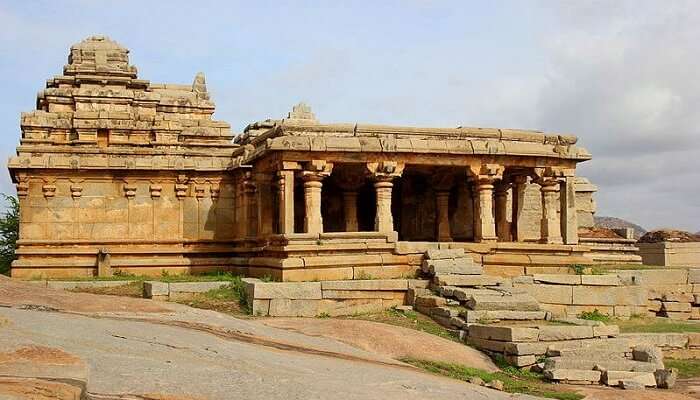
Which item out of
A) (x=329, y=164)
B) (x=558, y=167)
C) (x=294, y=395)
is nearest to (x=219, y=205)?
(x=329, y=164)

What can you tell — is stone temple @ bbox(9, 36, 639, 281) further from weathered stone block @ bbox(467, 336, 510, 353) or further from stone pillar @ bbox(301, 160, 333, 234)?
weathered stone block @ bbox(467, 336, 510, 353)

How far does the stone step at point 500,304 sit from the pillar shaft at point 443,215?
690cm

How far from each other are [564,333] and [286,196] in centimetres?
722

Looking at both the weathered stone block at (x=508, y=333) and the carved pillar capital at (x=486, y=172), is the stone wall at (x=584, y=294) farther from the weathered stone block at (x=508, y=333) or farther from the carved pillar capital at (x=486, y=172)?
the weathered stone block at (x=508, y=333)

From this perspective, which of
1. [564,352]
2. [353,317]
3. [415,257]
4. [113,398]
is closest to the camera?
[113,398]

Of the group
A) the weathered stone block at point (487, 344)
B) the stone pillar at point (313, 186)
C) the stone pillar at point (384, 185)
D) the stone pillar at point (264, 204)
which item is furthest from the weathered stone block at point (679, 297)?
the stone pillar at point (264, 204)

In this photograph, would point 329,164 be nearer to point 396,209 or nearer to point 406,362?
point 396,209

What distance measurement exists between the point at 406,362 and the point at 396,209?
1128cm

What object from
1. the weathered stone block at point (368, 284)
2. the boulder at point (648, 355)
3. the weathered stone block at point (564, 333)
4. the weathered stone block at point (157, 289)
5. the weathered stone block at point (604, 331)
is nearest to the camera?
the boulder at point (648, 355)

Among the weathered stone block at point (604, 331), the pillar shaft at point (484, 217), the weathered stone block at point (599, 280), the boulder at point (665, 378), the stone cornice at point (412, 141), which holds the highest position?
the stone cornice at point (412, 141)

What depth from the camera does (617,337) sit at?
532 inches

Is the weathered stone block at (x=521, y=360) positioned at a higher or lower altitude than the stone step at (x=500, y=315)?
lower

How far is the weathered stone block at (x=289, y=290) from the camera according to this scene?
1493cm

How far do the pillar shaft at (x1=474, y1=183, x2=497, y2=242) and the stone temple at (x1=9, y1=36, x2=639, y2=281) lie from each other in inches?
1.2
